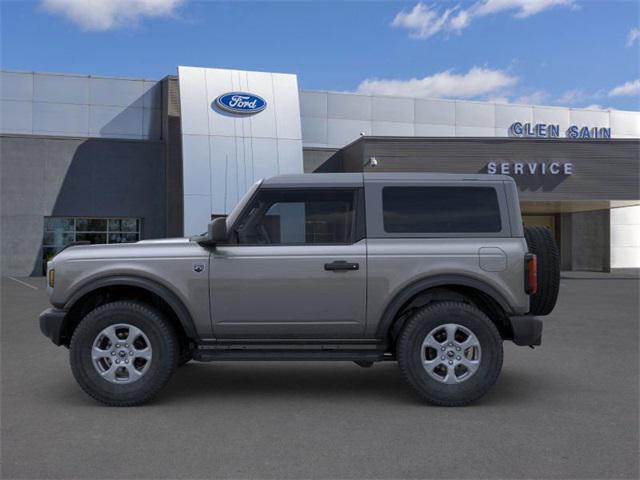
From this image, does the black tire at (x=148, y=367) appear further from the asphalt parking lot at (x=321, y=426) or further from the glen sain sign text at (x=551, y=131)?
the glen sain sign text at (x=551, y=131)

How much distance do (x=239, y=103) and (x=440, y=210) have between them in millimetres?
21577

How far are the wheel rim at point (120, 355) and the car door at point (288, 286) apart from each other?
0.67 meters

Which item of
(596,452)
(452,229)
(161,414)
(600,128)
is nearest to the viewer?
(596,452)

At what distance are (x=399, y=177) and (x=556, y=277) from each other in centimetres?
173

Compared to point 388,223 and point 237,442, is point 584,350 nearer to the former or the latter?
point 388,223

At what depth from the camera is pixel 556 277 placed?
575cm

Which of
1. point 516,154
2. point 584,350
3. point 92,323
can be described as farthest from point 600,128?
point 92,323

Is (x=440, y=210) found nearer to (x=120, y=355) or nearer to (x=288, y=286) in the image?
(x=288, y=286)

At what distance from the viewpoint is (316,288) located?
5.43m

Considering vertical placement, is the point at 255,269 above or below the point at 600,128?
below

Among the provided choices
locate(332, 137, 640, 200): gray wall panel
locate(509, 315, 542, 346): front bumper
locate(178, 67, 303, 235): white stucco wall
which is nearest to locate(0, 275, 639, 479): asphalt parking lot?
locate(509, 315, 542, 346): front bumper

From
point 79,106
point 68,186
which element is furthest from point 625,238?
point 79,106

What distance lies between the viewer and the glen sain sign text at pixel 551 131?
34.8 m

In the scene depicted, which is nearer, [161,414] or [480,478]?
[480,478]
